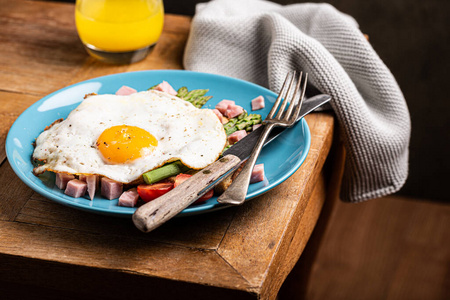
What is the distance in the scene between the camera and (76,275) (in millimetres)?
965

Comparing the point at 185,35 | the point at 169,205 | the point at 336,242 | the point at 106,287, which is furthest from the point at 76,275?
the point at 336,242

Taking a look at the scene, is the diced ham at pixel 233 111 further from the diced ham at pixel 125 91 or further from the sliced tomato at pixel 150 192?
the sliced tomato at pixel 150 192

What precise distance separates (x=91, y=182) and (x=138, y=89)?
47 centimetres

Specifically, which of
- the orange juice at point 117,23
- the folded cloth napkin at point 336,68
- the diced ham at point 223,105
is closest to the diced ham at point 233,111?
the diced ham at point 223,105

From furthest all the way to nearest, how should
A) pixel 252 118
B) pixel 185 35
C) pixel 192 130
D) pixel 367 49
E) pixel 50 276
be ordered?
pixel 185 35 < pixel 367 49 < pixel 252 118 < pixel 192 130 < pixel 50 276

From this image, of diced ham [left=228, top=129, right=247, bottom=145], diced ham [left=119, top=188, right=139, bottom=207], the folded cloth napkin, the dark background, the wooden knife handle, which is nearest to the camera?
the wooden knife handle

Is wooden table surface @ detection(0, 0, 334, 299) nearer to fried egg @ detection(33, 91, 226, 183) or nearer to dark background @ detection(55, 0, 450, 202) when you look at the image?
fried egg @ detection(33, 91, 226, 183)

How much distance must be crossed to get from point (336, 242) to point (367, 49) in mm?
1315

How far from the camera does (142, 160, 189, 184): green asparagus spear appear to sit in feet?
3.31

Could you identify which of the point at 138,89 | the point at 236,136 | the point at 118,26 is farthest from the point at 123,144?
the point at 118,26

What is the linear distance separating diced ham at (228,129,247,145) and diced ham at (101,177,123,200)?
0.31 m

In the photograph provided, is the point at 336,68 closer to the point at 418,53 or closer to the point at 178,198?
the point at 178,198

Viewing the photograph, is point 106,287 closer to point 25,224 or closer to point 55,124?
point 25,224

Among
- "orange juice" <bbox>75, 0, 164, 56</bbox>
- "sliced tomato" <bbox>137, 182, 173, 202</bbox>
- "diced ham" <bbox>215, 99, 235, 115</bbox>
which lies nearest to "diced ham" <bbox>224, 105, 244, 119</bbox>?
"diced ham" <bbox>215, 99, 235, 115</bbox>
